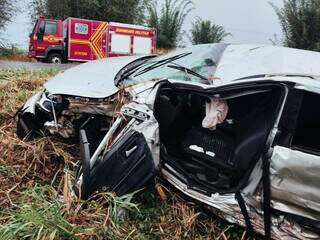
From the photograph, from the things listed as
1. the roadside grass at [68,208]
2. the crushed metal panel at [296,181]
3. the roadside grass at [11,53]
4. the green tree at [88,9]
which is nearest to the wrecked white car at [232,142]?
the crushed metal panel at [296,181]

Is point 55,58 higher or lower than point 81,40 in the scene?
lower

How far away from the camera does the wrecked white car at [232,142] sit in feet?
9.69

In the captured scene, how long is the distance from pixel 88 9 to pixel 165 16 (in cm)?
442

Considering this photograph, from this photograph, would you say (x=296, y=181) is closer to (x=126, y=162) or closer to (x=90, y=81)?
(x=126, y=162)

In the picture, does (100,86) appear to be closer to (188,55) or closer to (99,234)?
(188,55)

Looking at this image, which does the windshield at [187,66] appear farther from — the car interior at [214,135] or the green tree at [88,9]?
the green tree at [88,9]

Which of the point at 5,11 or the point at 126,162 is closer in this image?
the point at 126,162

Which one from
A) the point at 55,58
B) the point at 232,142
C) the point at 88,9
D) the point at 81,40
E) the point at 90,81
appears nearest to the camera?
the point at 232,142

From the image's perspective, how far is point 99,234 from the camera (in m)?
3.08

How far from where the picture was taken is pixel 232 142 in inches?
136

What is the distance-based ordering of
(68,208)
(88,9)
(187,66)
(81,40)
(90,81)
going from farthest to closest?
(88,9) → (81,40) → (90,81) → (187,66) → (68,208)

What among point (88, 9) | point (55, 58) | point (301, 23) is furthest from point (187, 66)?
point (88, 9)

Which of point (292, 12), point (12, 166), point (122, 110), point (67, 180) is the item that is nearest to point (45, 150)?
point (12, 166)

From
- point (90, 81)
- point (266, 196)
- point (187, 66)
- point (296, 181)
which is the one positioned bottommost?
point (266, 196)
